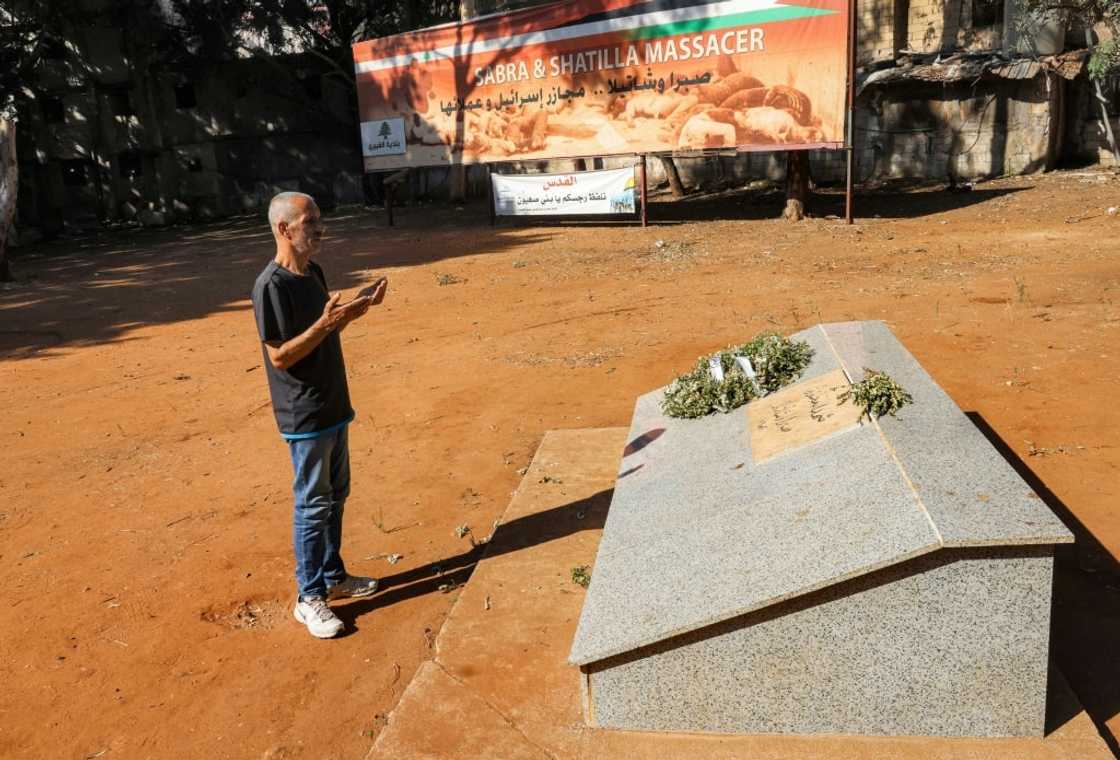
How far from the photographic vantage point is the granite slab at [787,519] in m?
2.94

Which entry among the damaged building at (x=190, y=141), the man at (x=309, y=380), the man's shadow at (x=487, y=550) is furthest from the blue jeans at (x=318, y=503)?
the damaged building at (x=190, y=141)

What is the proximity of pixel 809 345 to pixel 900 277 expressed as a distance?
236 inches

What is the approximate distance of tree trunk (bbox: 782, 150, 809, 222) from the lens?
55.4ft

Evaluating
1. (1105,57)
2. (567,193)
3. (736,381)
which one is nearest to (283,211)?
(736,381)

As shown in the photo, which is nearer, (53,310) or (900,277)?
(900,277)

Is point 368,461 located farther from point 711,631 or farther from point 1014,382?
point 1014,382

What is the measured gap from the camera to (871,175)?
2214cm

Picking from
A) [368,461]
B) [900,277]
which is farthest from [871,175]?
[368,461]

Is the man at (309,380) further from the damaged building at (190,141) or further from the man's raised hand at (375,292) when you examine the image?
the damaged building at (190,141)

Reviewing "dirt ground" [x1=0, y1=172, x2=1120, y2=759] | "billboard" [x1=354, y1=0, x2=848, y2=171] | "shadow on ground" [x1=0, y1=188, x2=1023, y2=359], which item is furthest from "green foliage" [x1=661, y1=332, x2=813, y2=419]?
"billboard" [x1=354, y1=0, x2=848, y2=171]

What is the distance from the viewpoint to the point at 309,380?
12.6 feet

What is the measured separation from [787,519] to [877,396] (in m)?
0.97

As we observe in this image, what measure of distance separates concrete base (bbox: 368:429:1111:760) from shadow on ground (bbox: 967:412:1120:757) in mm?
204

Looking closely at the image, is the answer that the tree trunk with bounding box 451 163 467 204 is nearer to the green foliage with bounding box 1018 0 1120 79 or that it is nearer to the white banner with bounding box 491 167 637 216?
the white banner with bounding box 491 167 637 216
